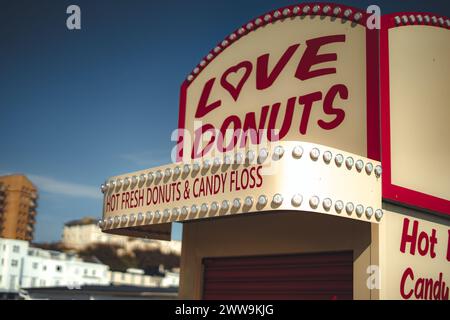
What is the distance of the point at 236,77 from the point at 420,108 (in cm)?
326

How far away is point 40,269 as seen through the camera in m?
109

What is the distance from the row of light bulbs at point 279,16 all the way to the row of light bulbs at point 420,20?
2.14 ft

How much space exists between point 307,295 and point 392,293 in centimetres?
140

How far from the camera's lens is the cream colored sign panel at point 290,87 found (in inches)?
363

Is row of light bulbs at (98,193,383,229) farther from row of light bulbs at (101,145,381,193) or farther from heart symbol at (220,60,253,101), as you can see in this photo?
heart symbol at (220,60,253,101)

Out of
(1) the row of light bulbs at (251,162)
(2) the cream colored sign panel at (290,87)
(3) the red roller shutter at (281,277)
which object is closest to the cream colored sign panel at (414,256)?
(3) the red roller shutter at (281,277)

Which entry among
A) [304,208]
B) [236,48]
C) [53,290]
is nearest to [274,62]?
[236,48]

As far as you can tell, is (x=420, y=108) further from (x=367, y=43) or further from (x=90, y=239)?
(x=90, y=239)

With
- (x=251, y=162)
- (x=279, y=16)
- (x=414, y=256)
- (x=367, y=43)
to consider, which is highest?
(x=279, y=16)

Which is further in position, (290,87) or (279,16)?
(279,16)

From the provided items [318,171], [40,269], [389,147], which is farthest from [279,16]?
[40,269]

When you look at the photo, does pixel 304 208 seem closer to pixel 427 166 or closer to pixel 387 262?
pixel 387 262

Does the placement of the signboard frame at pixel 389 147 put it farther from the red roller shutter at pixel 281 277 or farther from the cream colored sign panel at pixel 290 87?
the red roller shutter at pixel 281 277

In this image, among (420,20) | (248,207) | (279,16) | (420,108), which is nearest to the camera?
(248,207)
